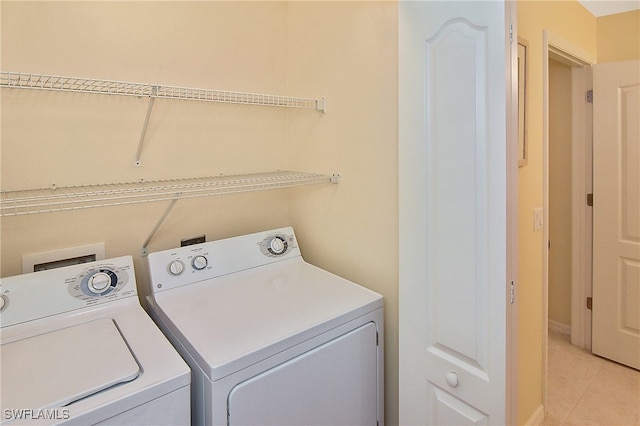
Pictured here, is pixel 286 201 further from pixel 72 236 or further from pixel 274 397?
pixel 274 397

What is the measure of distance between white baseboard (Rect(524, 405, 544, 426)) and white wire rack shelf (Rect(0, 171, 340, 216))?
169 cm

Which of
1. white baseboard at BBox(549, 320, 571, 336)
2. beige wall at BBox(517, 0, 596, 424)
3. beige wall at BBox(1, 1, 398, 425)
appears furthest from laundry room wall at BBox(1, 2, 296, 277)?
white baseboard at BBox(549, 320, 571, 336)

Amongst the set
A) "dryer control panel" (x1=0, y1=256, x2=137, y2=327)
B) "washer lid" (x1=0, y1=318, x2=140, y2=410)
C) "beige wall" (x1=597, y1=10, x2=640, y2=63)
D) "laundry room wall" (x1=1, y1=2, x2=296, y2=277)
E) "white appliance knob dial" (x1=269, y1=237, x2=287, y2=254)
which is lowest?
"washer lid" (x1=0, y1=318, x2=140, y2=410)

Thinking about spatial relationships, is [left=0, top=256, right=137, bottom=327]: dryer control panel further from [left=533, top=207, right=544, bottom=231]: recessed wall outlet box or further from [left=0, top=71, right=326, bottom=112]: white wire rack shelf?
[left=533, top=207, right=544, bottom=231]: recessed wall outlet box

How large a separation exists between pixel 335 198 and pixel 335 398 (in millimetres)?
908

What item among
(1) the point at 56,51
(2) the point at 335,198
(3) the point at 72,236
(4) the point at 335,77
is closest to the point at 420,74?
(4) the point at 335,77

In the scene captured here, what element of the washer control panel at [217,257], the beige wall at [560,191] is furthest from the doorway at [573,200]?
the washer control panel at [217,257]

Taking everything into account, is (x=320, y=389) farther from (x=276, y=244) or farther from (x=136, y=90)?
(x=136, y=90)

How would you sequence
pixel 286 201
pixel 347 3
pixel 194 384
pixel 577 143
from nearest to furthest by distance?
pixel 194 384 < pixel 347 3 < pixel 286 201 < pixel 577 143

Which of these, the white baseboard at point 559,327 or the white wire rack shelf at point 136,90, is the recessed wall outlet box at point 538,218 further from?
the white baseboard at point 559,327

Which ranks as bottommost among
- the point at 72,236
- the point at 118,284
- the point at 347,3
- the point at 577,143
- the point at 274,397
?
the point at 274,397

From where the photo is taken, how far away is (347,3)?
5.53 feet

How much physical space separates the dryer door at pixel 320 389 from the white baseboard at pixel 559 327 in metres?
2.46

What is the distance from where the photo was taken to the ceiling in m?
2.31
